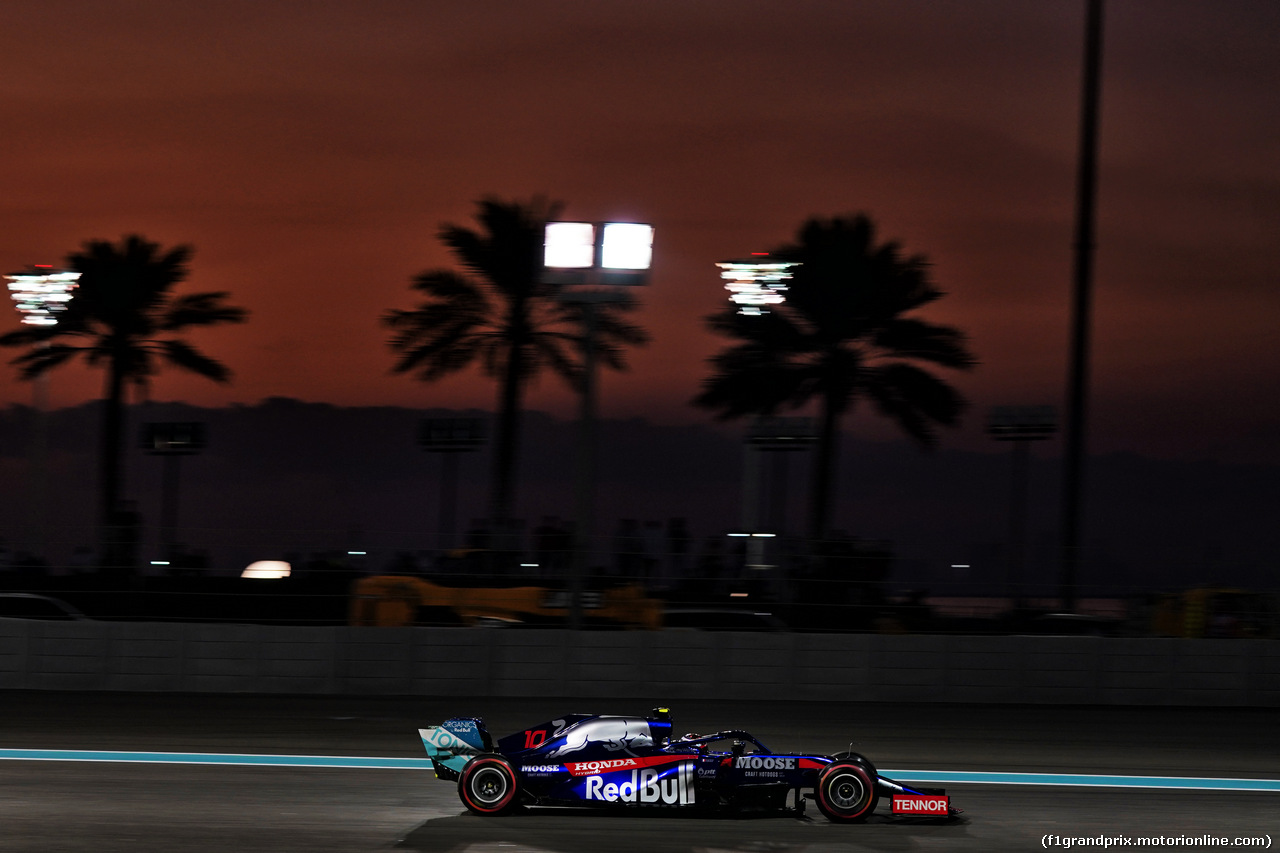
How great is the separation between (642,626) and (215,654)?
15.7 ft

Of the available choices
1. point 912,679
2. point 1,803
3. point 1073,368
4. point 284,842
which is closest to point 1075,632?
point 912,679

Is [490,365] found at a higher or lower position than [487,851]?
higher

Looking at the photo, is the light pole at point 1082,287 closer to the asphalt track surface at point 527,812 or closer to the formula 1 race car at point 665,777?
the asphalt track surface at point 527,812

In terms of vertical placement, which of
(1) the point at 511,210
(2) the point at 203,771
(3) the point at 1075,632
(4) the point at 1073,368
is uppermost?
(1) the point at 511,210

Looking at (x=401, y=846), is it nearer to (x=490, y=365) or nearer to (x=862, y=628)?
(x=862, y=628)

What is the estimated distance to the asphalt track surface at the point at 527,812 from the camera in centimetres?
748

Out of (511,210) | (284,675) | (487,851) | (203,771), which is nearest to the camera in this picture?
(487,851)

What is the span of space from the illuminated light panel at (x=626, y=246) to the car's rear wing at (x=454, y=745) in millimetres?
7163

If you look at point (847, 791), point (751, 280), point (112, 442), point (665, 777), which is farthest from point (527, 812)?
point (112, 442)

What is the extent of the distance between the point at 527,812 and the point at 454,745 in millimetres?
661

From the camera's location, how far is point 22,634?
571 inches

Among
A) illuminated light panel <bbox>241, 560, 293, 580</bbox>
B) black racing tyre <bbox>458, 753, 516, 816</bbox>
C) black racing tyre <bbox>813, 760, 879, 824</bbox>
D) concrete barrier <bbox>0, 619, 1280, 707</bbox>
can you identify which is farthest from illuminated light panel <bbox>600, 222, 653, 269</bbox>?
black racing tyre <bbox>813, 760, 879, 824</bbox>

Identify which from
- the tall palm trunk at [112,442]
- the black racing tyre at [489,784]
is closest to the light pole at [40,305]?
the tall palm trunk at [112,442]

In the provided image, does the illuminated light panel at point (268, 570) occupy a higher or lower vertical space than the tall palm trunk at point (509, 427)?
lower
